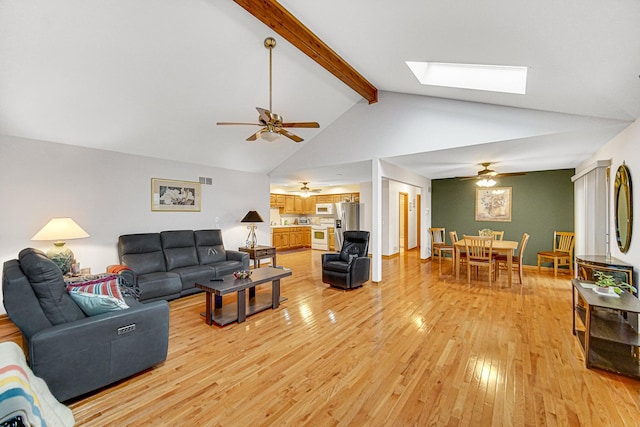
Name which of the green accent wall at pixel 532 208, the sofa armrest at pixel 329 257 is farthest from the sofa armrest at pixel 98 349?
the green accent wall at pixel 532 208

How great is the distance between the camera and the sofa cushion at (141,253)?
13.0ft

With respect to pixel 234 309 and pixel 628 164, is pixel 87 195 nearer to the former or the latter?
pixel 234 309

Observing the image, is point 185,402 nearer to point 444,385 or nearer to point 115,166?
point 444,385

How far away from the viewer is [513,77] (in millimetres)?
3023

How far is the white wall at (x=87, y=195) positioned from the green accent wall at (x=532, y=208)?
6.27 metres

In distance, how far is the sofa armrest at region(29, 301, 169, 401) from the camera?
1.72m

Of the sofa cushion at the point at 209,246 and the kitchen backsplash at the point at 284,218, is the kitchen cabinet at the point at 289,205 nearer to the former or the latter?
the kitchen backsplash at the point at 284,218

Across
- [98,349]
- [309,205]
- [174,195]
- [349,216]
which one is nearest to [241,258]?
[174,195]

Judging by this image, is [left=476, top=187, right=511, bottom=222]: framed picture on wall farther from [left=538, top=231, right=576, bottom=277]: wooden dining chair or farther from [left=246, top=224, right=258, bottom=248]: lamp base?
[left=246, top=224, right=258, bottom=248]: lamp base

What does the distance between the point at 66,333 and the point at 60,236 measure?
84.6 inches

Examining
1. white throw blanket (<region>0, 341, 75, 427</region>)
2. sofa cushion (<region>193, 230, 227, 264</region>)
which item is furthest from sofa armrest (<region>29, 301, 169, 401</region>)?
sofa cushion (<region>193, 230, 227, 264</region>)

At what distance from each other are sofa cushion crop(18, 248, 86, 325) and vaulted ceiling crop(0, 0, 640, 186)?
2083 mm

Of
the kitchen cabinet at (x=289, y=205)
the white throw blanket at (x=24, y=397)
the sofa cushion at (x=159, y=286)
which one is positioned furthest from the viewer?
the kitchen cabinet at (x=289, y=205)

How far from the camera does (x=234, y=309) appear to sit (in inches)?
137
